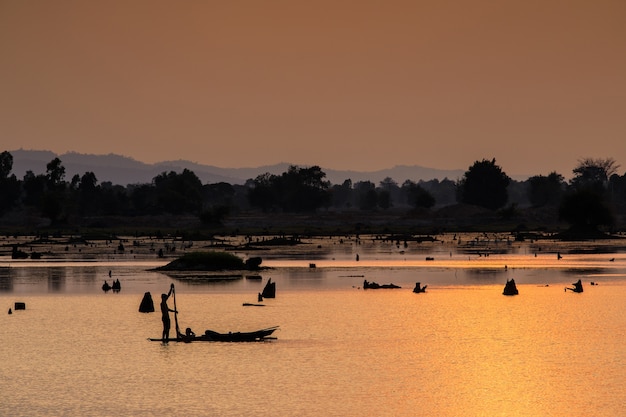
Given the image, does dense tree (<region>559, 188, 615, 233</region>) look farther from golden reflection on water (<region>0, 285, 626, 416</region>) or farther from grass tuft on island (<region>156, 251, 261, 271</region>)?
golden reflection on water (<region>0, 285, 626, 416</region>)

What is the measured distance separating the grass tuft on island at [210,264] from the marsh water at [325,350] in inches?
351

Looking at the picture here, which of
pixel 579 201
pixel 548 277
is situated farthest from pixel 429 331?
pixel 579 201

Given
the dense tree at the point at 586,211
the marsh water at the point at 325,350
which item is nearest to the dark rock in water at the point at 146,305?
the marsh water at the point at 325,350

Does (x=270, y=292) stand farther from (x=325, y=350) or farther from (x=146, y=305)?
(x=325, y=350)

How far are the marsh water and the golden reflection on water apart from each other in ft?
0.33

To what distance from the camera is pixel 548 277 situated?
93000mm

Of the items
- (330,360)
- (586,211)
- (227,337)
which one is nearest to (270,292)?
(227,337)

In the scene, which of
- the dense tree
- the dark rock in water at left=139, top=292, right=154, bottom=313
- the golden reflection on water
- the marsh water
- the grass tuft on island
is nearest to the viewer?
the golden reflection on water

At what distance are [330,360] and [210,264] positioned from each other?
191ft

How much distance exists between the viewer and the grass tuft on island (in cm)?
10212

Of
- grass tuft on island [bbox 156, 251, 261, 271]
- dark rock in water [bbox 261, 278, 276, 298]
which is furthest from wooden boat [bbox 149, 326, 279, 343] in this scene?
grass tuft on island [bbox 156, 251, 261, 271]

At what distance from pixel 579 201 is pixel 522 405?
161 meters

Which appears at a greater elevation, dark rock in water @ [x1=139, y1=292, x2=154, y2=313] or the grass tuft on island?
the grass tuft on island

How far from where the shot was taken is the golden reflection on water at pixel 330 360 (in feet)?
120
